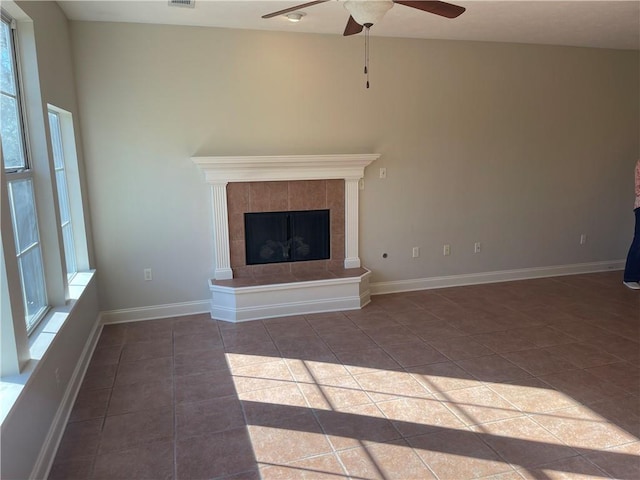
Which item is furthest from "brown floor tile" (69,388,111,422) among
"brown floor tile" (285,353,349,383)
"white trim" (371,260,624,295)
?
"white trim" (371,260,624,295)

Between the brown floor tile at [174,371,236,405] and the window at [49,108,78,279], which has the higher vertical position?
the window at [49,108,78,279]

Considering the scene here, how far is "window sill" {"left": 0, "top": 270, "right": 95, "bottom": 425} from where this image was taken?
1870 millimetres

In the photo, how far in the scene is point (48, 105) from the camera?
3025mm

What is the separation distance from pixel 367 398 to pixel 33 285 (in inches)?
84.3

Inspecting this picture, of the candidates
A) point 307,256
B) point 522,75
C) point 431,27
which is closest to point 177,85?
point 307,256

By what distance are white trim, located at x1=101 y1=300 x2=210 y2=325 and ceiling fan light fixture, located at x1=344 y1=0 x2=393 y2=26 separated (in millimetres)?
3107

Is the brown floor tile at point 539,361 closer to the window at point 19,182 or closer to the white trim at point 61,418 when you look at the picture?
the white trim at point 61,418

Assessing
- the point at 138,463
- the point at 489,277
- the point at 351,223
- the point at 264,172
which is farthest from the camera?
the point at 489,277

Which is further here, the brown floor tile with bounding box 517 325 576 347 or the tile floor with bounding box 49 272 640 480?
the brown floor tile with bounding box 517 325 576 347

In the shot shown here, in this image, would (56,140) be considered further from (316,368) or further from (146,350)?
(316,368)

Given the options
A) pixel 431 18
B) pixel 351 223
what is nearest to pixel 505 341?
pixel 351 223

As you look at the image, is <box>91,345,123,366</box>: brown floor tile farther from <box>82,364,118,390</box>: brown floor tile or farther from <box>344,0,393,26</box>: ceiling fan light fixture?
<box>344,0,393,26</box>: ceiling fan light fixture

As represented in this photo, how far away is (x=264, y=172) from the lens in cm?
436

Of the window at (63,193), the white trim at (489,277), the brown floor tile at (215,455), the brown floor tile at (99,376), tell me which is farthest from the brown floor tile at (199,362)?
the white trim at (489,277)
